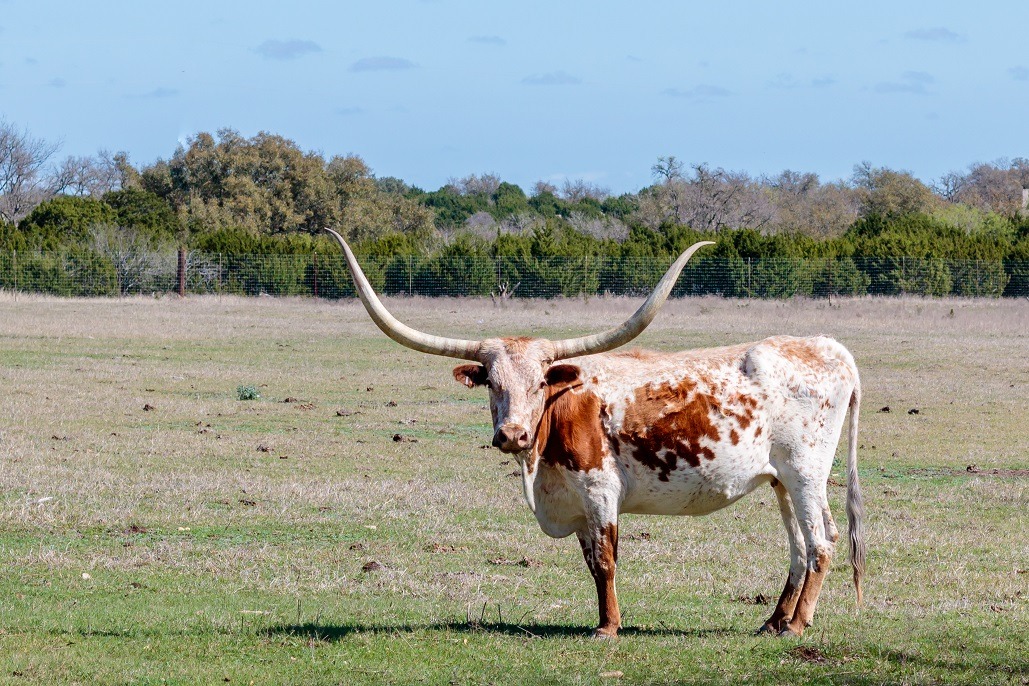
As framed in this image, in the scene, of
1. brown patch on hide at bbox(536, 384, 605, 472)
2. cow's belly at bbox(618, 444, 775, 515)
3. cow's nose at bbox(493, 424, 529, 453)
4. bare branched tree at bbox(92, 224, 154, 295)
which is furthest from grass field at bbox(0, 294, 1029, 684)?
bare branched tree at bbox(92, 224, 154, 295)

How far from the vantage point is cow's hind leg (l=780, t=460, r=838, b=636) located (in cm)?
765

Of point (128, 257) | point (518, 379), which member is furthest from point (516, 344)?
point (128, 257)

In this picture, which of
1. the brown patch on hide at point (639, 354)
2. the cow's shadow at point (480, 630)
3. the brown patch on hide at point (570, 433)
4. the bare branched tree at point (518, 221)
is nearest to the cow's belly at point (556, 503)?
the brown patch on hide at point (570, 433)

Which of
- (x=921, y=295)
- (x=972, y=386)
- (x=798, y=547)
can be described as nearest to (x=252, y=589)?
(x=798, y=547)

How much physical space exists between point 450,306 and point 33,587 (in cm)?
3939

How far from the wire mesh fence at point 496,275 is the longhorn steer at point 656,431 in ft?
139

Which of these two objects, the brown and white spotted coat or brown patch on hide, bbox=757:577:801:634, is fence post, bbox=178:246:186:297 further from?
brown patch on hide, bbox=757:577:801:634

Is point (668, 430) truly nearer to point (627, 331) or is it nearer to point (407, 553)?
point (627, 331)

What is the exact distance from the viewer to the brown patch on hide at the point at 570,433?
7465 mm

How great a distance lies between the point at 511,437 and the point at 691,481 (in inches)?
52.2

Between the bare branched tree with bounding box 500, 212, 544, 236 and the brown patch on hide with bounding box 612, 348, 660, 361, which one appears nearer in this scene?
the brown patch on hide with bounding box 612, 348, 660, 361

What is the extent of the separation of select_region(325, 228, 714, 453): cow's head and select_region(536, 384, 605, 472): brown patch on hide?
0.53 feet

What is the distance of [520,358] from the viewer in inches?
289

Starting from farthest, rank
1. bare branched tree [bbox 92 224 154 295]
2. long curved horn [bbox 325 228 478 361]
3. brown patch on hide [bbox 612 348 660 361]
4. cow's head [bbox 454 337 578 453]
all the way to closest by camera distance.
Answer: bare branched tree [bbox 92 224 154 295], brown patch on hide [bbox 612 348 660 361], long curved horn [bbox 325 228 478 361], cow's head [bbox 454 337 578 453]
